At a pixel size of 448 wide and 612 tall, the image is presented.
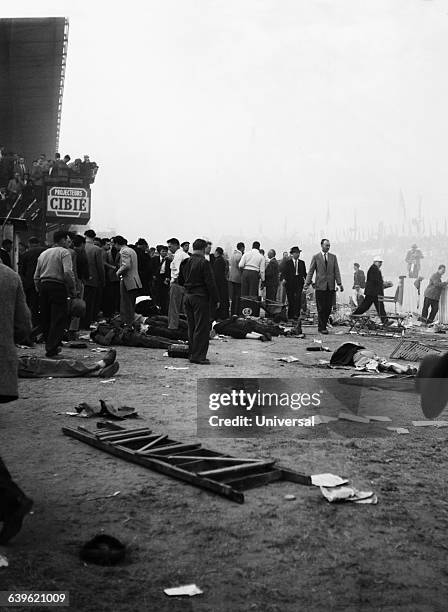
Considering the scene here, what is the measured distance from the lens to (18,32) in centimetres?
2056

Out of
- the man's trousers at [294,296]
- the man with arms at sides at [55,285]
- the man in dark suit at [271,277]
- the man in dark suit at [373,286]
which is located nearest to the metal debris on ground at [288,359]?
the man with arms at sides at [55,285]

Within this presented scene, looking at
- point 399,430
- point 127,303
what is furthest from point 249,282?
point 399,430

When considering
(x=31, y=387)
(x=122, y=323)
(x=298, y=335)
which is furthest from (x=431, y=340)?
(x=31, y=387)

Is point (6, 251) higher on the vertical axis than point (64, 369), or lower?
higher

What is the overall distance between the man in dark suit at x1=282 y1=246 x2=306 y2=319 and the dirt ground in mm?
12558

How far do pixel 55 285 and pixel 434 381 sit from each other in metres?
6.22

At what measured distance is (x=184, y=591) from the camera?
2836 mm

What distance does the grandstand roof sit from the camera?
20312mm

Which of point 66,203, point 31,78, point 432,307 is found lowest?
point 432,307

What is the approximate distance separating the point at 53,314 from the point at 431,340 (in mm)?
8458

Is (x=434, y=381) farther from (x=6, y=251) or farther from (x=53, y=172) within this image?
(x=53, y=172)

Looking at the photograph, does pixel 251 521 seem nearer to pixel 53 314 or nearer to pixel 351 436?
pixel 351 436

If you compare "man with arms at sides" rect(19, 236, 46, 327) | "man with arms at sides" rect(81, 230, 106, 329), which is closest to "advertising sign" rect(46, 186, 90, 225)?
"man with arms at sides" rect(81, 230, 106, 329)

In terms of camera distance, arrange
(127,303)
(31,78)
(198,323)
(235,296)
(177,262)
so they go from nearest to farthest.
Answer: (198,323) → (127,303) → (177,262) → (235,296) → (31,78)
